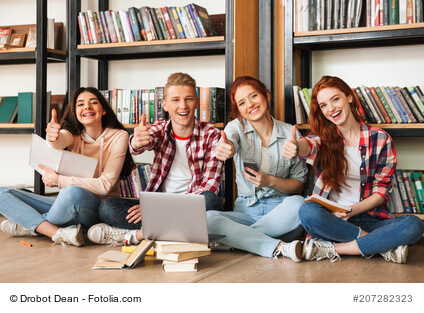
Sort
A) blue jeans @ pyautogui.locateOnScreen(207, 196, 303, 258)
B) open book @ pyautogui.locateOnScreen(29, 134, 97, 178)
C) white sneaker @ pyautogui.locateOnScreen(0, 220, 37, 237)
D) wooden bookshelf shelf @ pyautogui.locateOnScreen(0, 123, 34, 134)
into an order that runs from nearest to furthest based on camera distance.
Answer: blue jeans @ pyautogui.locateOnScreen(207, 196, 303, 258) < open book @ pyautogui.locateOnScreen(29, 134, 97, 178) < white sneaker @ pyautogui.locateOnScreen(0, 220, 37, 237) < wooden bookshelf shelf @ pyautogui.locateOnScreen(0, 123, 34, 134)

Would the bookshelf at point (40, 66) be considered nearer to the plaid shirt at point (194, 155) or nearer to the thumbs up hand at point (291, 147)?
the plaid shirt at point (194, 155)

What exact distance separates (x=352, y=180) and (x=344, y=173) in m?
0.05

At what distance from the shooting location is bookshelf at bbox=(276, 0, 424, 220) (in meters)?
2.49

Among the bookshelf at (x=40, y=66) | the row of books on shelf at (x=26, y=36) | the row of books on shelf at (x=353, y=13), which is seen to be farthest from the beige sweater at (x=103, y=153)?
the row of books on shelf at (x=353, y=13)

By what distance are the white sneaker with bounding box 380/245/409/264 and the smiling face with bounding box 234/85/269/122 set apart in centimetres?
82

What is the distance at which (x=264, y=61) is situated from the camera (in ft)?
9.10

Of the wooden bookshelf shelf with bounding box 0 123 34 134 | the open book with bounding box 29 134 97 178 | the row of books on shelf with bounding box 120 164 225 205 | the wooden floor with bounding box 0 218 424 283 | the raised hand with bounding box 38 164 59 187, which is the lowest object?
the wooden floor with bounding box 0 218 424 283

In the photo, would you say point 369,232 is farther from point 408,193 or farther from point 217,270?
point 217,270

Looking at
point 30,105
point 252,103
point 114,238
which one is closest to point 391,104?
point 252,103

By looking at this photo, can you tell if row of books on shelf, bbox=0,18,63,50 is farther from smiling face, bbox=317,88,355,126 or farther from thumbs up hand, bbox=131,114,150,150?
smiling face, bbox=317,88,355,126

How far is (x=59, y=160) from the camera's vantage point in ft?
7.72

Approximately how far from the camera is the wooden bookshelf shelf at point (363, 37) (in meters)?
2.46

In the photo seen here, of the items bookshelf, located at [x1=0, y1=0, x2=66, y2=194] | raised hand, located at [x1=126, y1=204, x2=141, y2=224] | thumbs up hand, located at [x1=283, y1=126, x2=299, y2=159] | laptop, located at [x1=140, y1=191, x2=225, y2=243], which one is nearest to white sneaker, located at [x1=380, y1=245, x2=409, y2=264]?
thumbs up hand, located at [x1=283, y1=126, x2=299, y2=159]
